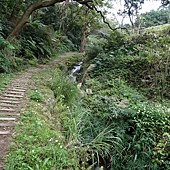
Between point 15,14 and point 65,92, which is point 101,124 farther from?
point 15,14

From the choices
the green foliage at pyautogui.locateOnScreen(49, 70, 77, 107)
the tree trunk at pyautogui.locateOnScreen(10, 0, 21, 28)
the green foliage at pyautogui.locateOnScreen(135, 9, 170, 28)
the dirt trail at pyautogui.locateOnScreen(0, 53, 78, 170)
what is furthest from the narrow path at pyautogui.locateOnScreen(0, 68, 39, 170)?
the green foliage at pyautogui.locateOnScreen(135, 9, 170, 28)

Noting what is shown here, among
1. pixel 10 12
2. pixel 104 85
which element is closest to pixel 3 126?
pixel 104 85

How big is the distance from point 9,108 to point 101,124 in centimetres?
178

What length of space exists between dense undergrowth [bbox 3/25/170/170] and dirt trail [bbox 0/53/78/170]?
0.12 meters

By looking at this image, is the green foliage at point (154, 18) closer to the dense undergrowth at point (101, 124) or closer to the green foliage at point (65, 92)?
the dense undergrowth at point (101, 124)

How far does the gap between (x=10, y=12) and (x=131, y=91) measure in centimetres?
758

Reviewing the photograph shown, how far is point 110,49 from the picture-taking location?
8.42m

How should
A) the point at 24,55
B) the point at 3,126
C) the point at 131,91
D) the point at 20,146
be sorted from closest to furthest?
the point at 20,146
the point at 3,126
the point at 131,91
the point at 24,55

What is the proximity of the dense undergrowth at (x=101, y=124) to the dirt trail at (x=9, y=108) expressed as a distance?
0.39 ft

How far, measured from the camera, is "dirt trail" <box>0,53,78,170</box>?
2.32 meters

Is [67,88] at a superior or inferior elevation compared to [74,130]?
superior

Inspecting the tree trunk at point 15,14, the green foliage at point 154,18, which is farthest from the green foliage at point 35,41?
the green foliage at point 154,18

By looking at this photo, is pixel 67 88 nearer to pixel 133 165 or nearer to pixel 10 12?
pixel 133 165

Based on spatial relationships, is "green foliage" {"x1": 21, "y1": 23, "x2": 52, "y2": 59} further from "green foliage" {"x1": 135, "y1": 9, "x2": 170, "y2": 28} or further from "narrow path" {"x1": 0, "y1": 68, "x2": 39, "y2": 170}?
"green foliage" {"x1": 135, "y1": 9, "x2": 170, "y2": 28}
